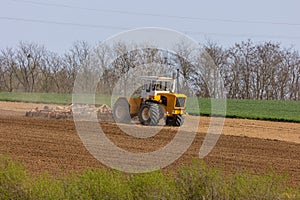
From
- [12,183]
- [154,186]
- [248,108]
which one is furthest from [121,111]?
[154,186]

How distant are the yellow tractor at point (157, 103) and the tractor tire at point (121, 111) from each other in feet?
0.46

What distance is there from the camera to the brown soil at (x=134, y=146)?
15077mm

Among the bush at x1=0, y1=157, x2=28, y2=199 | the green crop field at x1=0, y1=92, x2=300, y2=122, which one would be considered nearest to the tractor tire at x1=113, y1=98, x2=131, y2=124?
the green crop field at x1=0, y1=92, x2=300, y2=122

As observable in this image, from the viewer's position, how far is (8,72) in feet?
228

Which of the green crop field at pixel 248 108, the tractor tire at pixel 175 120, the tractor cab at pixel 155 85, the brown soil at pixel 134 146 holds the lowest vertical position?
the brown soil at pixel 134 146

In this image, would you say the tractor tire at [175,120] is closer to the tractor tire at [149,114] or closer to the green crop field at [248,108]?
the tractor tire at [149,114]

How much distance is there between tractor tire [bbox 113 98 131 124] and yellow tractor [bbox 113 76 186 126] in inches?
5.5

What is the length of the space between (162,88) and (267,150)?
6.83 meters

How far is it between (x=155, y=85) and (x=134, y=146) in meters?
6.12

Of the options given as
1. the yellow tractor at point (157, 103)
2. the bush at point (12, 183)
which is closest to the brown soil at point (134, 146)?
the yellow tractor at point (157, 103)

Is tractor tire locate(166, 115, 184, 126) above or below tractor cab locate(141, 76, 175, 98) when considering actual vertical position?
below

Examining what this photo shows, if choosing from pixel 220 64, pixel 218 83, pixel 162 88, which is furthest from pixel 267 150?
pixel 220 64

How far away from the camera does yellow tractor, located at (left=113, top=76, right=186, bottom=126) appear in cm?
2407

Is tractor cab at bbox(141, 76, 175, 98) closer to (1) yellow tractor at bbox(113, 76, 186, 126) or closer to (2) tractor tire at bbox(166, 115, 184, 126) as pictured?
(1) yellow tractor at bbox(113, 76, 186, 126)
